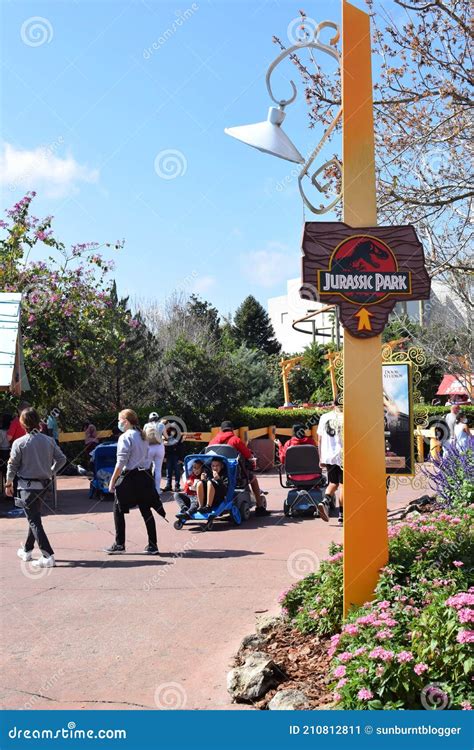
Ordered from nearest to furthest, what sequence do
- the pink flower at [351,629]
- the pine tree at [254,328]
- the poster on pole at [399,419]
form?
the pink flower at [351,629] < the poster on pole at [399,419] < the pine tree at [254,328]

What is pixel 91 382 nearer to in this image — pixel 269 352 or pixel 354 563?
pixel 354 563

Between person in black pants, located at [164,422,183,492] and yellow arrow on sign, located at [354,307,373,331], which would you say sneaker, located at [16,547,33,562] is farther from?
person in black pants, located at [164,422,183,492]

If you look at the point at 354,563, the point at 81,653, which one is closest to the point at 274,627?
the point at 354,563

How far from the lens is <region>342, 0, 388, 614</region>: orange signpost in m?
5.37

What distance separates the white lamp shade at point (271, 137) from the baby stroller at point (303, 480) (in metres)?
6.83

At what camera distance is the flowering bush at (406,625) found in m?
3.98

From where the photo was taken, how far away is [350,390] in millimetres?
5438

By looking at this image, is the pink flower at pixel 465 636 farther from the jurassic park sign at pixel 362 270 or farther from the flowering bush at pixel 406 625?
the jurassic park sign at pixel 362 270

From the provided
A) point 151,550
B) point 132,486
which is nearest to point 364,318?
point 132,486

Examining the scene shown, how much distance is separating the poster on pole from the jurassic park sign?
4.80 m

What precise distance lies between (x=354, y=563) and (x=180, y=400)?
19.2m

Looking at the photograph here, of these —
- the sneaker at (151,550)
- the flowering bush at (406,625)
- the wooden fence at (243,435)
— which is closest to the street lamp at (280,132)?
the flowering bush at (406,625)
